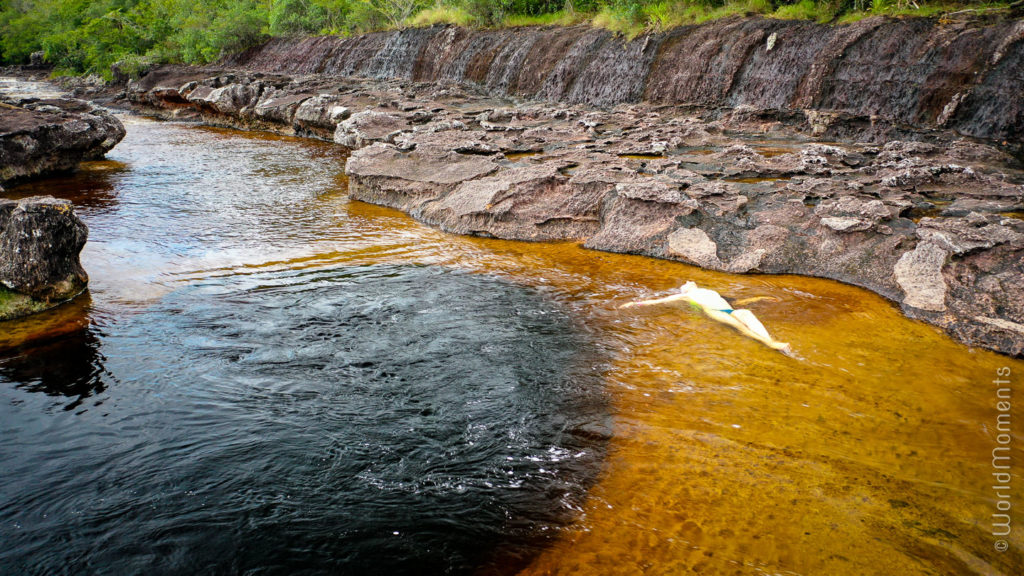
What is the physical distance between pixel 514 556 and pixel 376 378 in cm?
177

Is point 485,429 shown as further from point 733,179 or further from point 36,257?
point 733,179

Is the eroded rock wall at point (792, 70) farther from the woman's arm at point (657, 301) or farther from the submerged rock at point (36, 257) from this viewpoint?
the submerged rock at point (36, 257)

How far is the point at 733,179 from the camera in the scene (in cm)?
778

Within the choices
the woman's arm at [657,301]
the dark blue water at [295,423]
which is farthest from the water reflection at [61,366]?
the woman's arm at [657,301]

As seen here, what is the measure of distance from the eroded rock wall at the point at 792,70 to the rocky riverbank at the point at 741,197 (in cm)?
90

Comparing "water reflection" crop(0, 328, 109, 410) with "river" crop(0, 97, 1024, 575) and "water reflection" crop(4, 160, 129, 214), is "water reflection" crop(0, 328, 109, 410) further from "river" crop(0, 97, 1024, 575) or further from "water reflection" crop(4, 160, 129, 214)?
"water reflection" crop(4, 160, 129, 214)

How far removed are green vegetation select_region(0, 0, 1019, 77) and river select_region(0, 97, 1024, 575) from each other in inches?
461

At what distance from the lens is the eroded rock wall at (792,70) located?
9.42 metres

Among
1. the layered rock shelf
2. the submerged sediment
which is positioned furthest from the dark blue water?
the layered rock shelf

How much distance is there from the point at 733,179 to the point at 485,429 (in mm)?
5670

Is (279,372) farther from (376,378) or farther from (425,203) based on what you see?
(425,203)

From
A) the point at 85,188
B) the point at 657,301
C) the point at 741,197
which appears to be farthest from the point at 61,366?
the point at 85,188

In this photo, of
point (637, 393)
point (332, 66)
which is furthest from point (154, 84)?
point (637, 393)

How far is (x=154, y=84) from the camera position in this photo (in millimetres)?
21078
